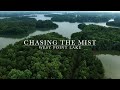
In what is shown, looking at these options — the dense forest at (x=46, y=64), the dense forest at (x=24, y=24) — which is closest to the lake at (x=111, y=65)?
the dense forest at (x=46, y=64)

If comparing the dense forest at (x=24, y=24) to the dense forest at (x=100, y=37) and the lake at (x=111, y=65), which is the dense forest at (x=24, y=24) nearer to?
the dense forest at (x=100, y=37)

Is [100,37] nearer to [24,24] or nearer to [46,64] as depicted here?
[46,64]

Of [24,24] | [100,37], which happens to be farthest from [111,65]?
[24,24]

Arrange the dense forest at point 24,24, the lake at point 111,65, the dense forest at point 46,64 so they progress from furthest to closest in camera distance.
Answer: the lake at point 111,65 → the dense forest at point 24,24 → the dense forest at point 46,64

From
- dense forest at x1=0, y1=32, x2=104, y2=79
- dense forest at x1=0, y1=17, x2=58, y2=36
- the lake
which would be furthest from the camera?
the lake

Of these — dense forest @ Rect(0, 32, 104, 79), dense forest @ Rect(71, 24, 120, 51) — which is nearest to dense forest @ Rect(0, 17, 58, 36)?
dense forest @ Rect(0, 32, 104, 79)

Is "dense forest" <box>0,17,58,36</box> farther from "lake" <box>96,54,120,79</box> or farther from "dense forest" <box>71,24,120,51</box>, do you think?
"lake" <box>96,54,120,79</box>
